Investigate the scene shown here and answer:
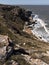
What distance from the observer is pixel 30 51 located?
2727 centimetres

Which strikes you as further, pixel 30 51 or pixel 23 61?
pixel 30 51

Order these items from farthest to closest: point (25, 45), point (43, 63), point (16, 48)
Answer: point (25, 45), point (16, 48), point (43, 63)

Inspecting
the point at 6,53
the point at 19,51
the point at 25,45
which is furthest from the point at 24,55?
the point at 25,45

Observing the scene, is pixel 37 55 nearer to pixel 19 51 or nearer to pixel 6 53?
pixel 19 51

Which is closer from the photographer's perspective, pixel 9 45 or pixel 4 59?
pixel 4 59

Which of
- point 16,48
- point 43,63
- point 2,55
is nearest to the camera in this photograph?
point 2,55

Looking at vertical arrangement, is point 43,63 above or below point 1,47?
below

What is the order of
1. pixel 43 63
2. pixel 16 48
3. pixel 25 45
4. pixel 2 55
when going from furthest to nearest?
pixel 25 45 < pixel 16 48 < pixel 43 63 < pixel 2 55

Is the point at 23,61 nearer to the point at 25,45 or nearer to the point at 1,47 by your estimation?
the point at 1,47

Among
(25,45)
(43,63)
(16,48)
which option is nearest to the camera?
Result: (43,63)

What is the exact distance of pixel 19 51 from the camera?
2581cm

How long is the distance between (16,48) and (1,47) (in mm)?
2887

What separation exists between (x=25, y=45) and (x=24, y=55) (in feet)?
16.7

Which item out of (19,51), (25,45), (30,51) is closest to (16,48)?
(19,51)
